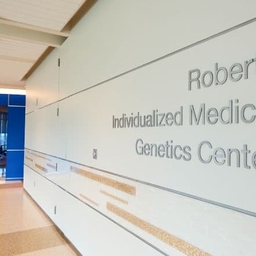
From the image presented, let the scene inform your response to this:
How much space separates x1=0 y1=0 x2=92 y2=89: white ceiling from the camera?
10.1ft

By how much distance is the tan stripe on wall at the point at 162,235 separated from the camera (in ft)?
5.78

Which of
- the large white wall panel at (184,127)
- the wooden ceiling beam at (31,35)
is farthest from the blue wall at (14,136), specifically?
the large white wall panel at (184,127)

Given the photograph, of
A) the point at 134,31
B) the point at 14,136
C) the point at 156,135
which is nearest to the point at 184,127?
the point at 156,135

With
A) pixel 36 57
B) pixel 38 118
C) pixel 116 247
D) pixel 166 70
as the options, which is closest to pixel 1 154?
pixel 38 118

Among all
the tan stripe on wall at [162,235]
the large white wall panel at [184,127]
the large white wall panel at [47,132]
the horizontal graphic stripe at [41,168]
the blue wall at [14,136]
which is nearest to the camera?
the large white wall panel at [184,127]

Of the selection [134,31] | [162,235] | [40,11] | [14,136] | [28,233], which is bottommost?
[28,233]

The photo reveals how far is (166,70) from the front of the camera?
79.5 inches

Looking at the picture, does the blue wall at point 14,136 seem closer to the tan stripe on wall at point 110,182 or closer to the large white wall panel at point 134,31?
the large white wall panel at point 134,31

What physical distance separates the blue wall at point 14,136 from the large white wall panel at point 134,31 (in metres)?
6.22

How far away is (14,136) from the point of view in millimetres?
9609

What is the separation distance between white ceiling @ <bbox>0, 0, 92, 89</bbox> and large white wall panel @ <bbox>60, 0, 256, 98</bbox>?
32cm

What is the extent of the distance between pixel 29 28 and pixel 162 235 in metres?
3.31

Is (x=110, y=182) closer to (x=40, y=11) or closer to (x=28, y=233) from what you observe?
(x=40, y=11)

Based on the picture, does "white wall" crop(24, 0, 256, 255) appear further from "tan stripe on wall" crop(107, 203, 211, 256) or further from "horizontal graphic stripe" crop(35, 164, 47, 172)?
"horizontal graphic stripe" crop(35, 164, 47, 172)
